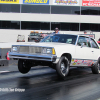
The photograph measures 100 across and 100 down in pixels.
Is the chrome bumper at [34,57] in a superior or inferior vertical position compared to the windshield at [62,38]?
inferior

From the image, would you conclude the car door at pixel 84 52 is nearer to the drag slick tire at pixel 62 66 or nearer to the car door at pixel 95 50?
the car door at pixel 95 50

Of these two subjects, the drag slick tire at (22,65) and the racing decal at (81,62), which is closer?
the racing decal at (81,62)

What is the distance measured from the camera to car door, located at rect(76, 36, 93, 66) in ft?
28.7

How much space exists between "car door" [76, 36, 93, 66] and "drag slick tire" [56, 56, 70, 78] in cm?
77

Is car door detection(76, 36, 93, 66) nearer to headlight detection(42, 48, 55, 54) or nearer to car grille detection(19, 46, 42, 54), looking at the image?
headlight detection(42, 48, 55, 54)

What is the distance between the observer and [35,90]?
6062mm

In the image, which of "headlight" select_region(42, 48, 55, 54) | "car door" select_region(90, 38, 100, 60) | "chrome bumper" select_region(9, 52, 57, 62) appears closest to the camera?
"chrome bumper" select_region(9, 52, 57, 62)

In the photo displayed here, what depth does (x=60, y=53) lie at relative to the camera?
773 cm

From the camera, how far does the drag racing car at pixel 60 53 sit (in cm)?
764

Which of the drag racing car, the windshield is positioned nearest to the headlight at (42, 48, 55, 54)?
the drag racing car

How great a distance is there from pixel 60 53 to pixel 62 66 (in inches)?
19.1

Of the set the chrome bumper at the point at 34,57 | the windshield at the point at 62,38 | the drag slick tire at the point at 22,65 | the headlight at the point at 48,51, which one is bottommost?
the drag slick tire at the point at 22,65

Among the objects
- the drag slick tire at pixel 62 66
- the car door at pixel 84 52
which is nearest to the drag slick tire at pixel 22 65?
the drag slick tire at pixel 62 66

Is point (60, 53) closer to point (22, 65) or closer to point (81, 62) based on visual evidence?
point (81, 62)
